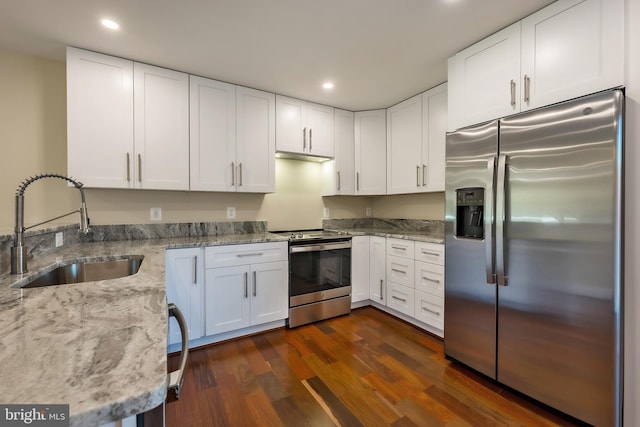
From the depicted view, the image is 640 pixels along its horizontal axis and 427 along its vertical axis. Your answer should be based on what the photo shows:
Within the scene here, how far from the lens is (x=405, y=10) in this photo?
1703mm

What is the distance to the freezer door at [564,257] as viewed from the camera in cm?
137

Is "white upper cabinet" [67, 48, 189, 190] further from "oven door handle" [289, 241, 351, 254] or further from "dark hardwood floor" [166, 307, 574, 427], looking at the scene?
"dark hardwood floor" [166, 307, 574, 427]

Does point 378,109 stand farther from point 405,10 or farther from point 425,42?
point 405,10

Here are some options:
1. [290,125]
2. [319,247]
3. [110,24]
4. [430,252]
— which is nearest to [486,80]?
[430,252]

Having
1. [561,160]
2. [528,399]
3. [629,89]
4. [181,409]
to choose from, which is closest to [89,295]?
[181,409]

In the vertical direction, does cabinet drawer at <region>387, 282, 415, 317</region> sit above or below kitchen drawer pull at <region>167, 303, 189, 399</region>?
below

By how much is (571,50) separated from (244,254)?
8.41ft

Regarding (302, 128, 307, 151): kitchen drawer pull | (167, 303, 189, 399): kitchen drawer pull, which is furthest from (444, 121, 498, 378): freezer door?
(167, 303, 189, 399): kitchen drawer pull

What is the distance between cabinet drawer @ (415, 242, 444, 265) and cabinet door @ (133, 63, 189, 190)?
85.0 inches

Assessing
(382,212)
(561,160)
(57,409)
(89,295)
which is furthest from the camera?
(382,212)

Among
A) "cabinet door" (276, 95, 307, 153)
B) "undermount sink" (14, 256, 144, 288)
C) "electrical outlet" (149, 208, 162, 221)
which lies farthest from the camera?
"cabinet door" (276, 95, 307, 153)

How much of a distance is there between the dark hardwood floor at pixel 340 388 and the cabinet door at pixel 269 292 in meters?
0.19

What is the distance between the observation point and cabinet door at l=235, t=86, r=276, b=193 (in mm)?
2734

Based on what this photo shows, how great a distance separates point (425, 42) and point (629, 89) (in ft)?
3.84
